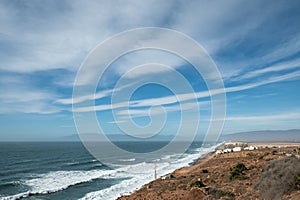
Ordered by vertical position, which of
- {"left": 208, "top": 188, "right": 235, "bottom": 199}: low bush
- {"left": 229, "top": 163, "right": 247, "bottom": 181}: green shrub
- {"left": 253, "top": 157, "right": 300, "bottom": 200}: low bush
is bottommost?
{"left": 208, "top": 188, "right": 235, "bottom": 199}: low bush

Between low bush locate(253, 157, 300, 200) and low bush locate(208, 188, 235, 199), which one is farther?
low bush locate(208, 188, 235, 199)

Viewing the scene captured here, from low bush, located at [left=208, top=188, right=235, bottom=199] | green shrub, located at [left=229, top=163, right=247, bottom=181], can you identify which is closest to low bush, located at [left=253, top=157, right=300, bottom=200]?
low bush, located at [left=208, top=188, right=235, bottom=199]

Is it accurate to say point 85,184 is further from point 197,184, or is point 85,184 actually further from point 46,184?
point 197,184

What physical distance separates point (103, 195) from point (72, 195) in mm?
4020

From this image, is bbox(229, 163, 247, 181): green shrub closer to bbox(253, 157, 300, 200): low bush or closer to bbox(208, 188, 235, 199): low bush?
bbox(208, 188, 235, 199): low bush

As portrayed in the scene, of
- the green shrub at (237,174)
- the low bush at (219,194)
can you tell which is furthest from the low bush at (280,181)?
the green shrub at (237,174)

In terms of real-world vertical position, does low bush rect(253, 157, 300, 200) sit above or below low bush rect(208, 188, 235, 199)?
above

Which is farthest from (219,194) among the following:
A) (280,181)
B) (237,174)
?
(237,174)

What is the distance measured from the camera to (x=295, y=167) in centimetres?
1445

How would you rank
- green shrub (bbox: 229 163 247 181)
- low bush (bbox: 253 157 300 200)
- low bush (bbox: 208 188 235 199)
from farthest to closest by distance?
green shrub (bbox: 229 163 247 181)
low bush (bbox: 208 188 235 199)
low bush (bbox: 253 157 300 200)

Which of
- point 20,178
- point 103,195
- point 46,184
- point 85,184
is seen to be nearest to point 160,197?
point 103,195

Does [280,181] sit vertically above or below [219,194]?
above

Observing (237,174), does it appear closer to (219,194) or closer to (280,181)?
(219,194)

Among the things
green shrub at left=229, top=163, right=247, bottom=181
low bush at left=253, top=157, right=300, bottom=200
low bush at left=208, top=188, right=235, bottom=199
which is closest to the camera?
low bush at left=253, top=157, right=300, bottom=200
